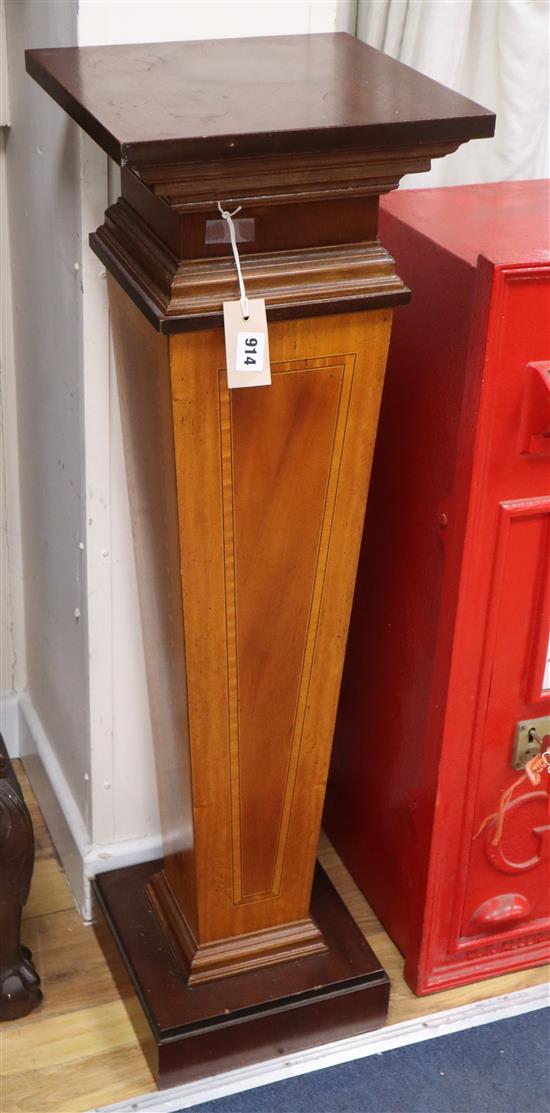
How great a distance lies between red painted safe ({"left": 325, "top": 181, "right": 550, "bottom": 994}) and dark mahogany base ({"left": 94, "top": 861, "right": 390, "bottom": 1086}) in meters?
0.12

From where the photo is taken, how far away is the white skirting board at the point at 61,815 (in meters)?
2.16

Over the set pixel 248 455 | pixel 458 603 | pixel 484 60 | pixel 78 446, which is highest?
pixel 484 60

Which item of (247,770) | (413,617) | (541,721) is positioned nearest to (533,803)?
(541,721)

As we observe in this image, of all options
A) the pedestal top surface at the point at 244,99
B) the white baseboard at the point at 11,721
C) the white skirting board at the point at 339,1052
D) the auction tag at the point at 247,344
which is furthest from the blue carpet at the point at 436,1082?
the pedestal top surface at the point at 244,99

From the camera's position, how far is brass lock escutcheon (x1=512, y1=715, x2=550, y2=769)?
1920 mm

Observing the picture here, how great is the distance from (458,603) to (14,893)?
0.80 m

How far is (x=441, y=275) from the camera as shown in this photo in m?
1.71

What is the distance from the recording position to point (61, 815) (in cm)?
227

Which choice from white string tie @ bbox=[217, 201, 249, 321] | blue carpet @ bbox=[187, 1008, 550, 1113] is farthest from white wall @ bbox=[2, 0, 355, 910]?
blue carpet @ bbox=[187, 1008, 550, 1113]

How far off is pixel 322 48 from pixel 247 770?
0.99 metres

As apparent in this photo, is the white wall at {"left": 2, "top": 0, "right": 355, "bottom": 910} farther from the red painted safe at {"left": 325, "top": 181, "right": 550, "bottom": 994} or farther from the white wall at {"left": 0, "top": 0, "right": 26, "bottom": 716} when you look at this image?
the red painted safe at {"left": 325, "top": 181, "right": 550, "bottom": 994}

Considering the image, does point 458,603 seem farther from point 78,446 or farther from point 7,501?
point 7,501

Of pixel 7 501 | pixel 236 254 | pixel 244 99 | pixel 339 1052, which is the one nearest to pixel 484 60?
pixel 244 99

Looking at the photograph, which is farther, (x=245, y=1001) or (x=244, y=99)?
(x=245, y=1001)
